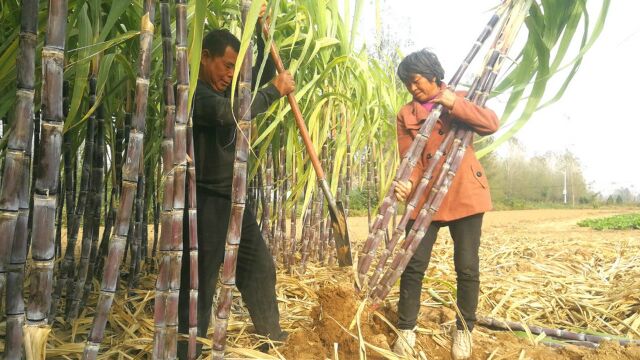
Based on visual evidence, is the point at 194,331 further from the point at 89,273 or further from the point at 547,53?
the point at 547,53

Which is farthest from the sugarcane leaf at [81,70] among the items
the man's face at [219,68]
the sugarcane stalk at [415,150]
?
the sugarcane stalk at [415,150]

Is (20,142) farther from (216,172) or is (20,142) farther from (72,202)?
(72,202)

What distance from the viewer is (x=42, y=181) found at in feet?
2.34

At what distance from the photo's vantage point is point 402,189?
1.65 m

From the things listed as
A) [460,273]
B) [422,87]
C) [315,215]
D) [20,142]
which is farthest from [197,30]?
[315,215]

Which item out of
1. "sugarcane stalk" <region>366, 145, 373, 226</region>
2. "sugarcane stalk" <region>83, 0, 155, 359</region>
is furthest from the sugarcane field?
"sugarcane stalk" <region>366, 145, 373, 226</region>

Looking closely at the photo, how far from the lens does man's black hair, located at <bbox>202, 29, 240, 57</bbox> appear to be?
54.2 inches

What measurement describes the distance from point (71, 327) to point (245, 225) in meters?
0.74

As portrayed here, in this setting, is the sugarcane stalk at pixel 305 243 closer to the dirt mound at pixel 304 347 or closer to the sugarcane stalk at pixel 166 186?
the dirt mound at pixel 304 347

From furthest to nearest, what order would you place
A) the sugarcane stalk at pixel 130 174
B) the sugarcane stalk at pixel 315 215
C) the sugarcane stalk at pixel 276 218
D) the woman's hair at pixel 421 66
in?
the sugarcane stalk at pixel 315 215, the sugarcane stalk at pixel 276 218, the woman's hair at pixel 421 66, the sugarcane stalk at pixel 130 174

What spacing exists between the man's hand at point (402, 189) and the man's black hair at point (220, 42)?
2.29ft

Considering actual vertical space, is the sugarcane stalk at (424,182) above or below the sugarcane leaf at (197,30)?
below

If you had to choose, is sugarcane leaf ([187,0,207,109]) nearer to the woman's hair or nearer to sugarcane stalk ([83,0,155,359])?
sugarcane stalk ([83,0,155,359])

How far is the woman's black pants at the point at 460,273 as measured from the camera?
1719 mm
